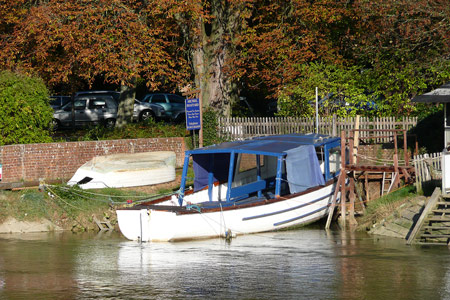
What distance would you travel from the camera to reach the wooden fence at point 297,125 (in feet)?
89.2

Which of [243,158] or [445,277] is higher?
[243,158]

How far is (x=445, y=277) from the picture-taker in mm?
16344

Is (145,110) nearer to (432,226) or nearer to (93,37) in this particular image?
(93,37)

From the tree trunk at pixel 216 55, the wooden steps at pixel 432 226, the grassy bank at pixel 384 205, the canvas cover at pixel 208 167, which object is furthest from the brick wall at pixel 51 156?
the wooden steps at pixel 432 226

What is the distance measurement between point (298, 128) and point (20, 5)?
37.2 feet

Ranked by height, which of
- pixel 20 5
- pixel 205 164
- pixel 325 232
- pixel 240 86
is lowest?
pixel 325 232

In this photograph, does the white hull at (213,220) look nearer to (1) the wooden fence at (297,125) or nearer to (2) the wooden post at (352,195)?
(2) the wooden post at (352,195)

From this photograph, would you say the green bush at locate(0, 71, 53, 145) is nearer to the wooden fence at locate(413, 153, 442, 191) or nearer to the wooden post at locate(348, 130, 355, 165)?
the wooden post at locate(348, 130, 355, 165)

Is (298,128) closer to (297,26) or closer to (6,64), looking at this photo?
(297,26)

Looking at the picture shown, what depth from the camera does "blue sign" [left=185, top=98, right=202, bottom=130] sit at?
28.1 meters

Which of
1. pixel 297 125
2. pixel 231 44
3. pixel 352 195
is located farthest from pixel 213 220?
pixel 231 44

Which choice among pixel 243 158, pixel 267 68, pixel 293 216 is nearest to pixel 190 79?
pixel 267 68

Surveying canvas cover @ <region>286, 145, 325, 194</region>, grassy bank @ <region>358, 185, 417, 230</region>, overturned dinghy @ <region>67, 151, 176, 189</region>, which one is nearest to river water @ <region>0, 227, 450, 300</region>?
grassy bank @ <region>358, 185, 417, 230</region>

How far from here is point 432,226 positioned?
20.1 meters
